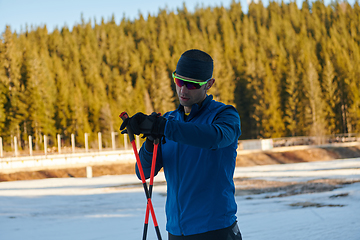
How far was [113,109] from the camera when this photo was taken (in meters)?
59.8

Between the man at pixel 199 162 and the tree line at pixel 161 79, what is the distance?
51.4 metres

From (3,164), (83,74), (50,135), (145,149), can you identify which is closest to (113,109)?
(50,135)

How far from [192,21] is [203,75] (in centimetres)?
10942

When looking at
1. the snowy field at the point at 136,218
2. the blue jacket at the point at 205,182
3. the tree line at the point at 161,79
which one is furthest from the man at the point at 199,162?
the tree line at the point at 161,79

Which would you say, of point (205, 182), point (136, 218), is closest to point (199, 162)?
point (205, 182)

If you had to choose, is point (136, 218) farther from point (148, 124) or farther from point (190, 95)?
point (148, 124)

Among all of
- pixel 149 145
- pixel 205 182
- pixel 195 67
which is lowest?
pixel 205 182

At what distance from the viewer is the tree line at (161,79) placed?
54812 mm

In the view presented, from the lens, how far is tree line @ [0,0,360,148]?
180 feet

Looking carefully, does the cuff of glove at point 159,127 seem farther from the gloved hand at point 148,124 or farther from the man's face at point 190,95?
the man's face at point 190,95

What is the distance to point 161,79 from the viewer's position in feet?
222

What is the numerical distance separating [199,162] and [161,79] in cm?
6643

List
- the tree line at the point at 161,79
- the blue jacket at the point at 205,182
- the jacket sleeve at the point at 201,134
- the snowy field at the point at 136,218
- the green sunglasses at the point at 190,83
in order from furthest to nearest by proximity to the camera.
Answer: the tree line at the point at 161,79 < the snowy field at the point at 136,218 < the green sunglasses at the point at 190,83 < the blue jacket at the point at 205,182 < the jacket sleeve at the point at 201,134

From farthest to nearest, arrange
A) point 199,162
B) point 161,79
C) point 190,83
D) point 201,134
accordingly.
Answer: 1. point 161,79
2. point 190,83
3. point 199,162
4. point 201,134
